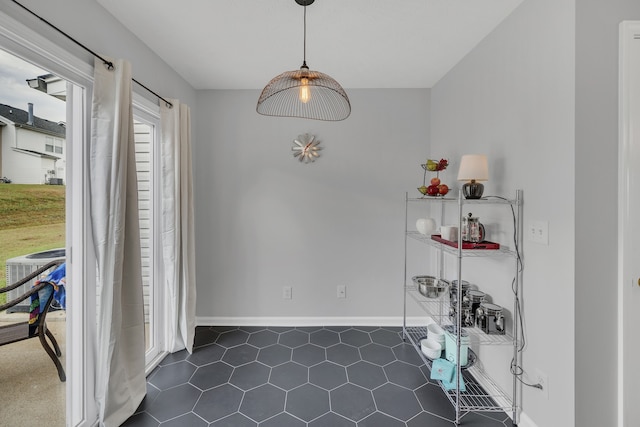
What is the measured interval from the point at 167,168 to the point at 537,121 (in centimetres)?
247

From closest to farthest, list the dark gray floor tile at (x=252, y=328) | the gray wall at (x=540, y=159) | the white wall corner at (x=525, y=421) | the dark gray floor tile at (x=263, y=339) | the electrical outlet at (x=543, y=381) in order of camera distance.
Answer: the gray wall at (x=540, y=159) < the electrical outlet at (x=543, y=381) < the white wall corner at (x=525, y=421) < the dark gray floor tile at (x=263, y=339) < the dark gray floor tile at (x=252, y=328)

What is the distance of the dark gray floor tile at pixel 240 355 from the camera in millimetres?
2277

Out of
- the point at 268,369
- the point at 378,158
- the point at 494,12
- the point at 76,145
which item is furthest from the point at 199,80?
the point at 268,369

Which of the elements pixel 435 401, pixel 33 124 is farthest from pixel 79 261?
pixel 435 401

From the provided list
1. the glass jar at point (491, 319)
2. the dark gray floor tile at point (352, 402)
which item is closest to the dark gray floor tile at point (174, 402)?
the dark gray floor tile at point (352, 402)

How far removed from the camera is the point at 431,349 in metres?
2.21

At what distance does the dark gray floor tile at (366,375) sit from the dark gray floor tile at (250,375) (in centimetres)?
63

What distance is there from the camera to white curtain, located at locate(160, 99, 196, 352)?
223cm

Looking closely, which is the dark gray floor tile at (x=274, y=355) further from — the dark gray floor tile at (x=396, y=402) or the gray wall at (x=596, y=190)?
the gray wall at (x=596, y=190)

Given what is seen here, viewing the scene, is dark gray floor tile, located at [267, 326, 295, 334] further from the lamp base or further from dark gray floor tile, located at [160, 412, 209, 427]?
the lamp base

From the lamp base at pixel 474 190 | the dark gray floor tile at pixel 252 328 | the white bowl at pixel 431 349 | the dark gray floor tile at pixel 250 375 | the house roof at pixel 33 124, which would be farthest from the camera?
the dark gray floor tile at pixel 252 328

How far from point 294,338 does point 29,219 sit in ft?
6.78

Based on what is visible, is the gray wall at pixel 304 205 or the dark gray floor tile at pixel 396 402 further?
the gray wall at pixel 304 205

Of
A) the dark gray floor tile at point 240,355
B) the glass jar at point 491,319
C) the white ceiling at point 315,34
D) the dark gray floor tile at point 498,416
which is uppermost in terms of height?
the white ceiling at point 315,34
